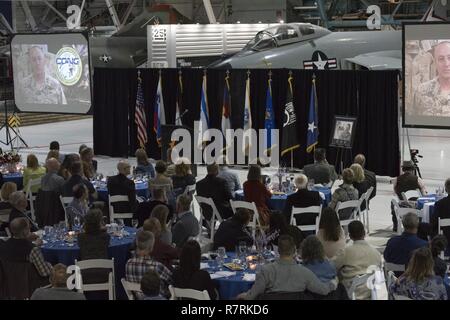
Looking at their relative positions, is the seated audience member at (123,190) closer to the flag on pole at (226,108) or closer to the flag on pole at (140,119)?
the flag on pole at (226,108)

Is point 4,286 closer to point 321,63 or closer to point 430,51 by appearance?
point 430,51

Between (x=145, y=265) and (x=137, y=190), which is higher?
(x=137, y=190)

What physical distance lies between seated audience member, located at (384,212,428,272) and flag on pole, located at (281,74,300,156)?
823 centimetres

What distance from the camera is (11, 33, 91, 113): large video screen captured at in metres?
17.8

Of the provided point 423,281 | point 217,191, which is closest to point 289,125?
point 217,191

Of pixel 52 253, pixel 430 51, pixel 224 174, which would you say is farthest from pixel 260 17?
pixel 52 253

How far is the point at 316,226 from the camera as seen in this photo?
10.1 meters

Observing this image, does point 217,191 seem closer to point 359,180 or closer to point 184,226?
point 359,180

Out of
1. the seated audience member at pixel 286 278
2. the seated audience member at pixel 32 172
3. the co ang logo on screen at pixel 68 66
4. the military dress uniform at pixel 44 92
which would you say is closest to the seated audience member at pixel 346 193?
the seated audience member at pixel 286 278

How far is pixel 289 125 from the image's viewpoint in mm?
15922

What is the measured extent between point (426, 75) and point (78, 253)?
7.84 m

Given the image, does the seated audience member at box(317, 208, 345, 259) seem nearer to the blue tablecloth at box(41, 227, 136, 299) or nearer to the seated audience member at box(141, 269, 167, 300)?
the blue tablecloth at box(41, 227, 136, 299)

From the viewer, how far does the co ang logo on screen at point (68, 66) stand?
1775 cm
